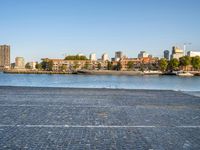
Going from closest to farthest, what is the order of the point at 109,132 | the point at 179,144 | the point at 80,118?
the point at 179,144, the point at 109,132, the point at 80,118

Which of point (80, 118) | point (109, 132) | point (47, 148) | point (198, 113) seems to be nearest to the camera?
point (47, 148)

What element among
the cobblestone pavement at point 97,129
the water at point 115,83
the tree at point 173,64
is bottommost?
the water at point 115,83

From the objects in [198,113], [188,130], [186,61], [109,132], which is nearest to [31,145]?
[109,132]

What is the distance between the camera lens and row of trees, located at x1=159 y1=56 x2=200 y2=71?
15302 cm

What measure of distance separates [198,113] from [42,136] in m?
8.29

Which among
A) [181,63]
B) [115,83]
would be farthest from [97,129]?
[181,63]

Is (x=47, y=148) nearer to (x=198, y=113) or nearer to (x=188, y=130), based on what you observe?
(x=188, y=130)

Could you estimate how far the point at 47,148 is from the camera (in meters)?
8.20

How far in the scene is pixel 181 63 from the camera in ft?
514

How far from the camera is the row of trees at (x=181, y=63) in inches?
6025

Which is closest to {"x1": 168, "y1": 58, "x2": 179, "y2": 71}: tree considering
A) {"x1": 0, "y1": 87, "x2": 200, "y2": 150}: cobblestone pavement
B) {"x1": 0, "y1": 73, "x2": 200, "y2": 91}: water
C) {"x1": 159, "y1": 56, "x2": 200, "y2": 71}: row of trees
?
{"x1": 159, "y1": 56, "x2": 200, "y2": 71}: row of trees

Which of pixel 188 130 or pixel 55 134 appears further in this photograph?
pixel 188 130

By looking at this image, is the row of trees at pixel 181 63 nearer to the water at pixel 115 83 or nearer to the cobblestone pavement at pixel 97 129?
the water at pixel 115 83

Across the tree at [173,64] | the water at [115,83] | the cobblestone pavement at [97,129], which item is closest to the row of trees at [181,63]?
the tree at [173,64]
